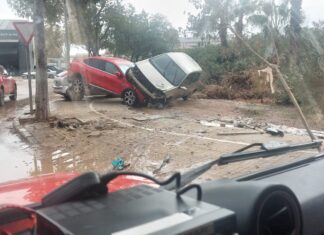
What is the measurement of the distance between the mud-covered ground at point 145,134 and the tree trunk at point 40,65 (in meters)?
0.43

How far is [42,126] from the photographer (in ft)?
33.2

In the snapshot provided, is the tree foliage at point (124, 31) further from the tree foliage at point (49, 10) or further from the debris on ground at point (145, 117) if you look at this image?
the debris on ground at point (145, 117)

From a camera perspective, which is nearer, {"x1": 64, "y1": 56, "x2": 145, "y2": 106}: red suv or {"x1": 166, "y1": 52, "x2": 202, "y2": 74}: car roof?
{"x1": 166, "y1": 52, "x2": 202, "y2": 74}: car roof

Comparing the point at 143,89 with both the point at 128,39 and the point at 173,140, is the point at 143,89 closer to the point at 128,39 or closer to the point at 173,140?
the point at 173,140

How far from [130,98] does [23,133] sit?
476 cm

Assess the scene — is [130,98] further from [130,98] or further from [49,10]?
[49,10]

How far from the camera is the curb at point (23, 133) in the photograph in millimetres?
8772

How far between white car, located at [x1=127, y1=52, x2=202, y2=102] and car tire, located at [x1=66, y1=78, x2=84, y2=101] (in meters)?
2.03

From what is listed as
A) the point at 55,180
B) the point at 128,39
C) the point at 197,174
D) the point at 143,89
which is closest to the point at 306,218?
the point at 197,174

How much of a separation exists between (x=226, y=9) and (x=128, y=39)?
3.99 ft

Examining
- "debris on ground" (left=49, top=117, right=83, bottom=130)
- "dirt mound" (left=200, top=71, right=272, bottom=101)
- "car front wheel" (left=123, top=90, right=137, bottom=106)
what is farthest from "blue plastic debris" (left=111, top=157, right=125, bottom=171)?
"dirt mound" (left=200, top=71, right=272, bottom=101)

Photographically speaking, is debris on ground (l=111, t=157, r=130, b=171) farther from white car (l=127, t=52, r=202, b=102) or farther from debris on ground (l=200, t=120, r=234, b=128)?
white car (l=127, t=52, r=202, b=102)

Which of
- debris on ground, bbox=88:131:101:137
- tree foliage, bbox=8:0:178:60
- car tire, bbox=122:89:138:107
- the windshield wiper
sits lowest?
debris on ground, bbox=88:131:101:137

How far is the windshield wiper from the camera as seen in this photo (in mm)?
1716
